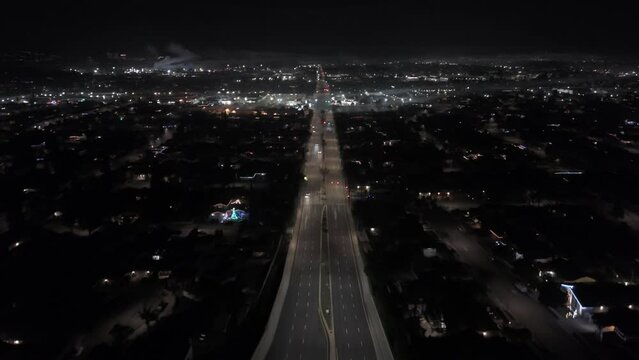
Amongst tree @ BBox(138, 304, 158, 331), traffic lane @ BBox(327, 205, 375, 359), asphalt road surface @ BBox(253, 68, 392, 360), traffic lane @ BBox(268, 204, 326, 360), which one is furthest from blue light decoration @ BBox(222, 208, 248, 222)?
tree @ BBox(138, 304, 158, 331)

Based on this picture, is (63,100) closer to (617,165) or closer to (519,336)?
(617,165)

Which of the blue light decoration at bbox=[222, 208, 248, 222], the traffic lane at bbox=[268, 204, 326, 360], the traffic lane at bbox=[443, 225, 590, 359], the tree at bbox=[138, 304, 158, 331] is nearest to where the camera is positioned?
the traffic lane at bbox=[268, 204, 326, 360]

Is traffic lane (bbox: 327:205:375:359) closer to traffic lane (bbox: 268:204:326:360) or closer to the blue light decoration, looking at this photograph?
traffic lane (bbox: 268:204:326:360)

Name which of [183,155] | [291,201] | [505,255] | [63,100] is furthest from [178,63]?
[505,255]

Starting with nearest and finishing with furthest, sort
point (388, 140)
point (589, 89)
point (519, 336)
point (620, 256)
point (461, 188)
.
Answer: point (519, 336) → point (620, 256) → point (461, 188) → point (388, 140) → point (589, 89)

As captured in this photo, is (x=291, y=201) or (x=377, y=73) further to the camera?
(x=377, y=73)

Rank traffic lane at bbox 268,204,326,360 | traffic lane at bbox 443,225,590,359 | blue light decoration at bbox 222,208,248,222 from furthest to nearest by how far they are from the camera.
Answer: blue light decoration at bbox 222,208,248,222, traffic lane at bbox 443,225,590,359, traffic lane at bbox 268,204,326,360

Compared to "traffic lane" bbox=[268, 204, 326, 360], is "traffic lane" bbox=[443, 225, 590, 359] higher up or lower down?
higher up
